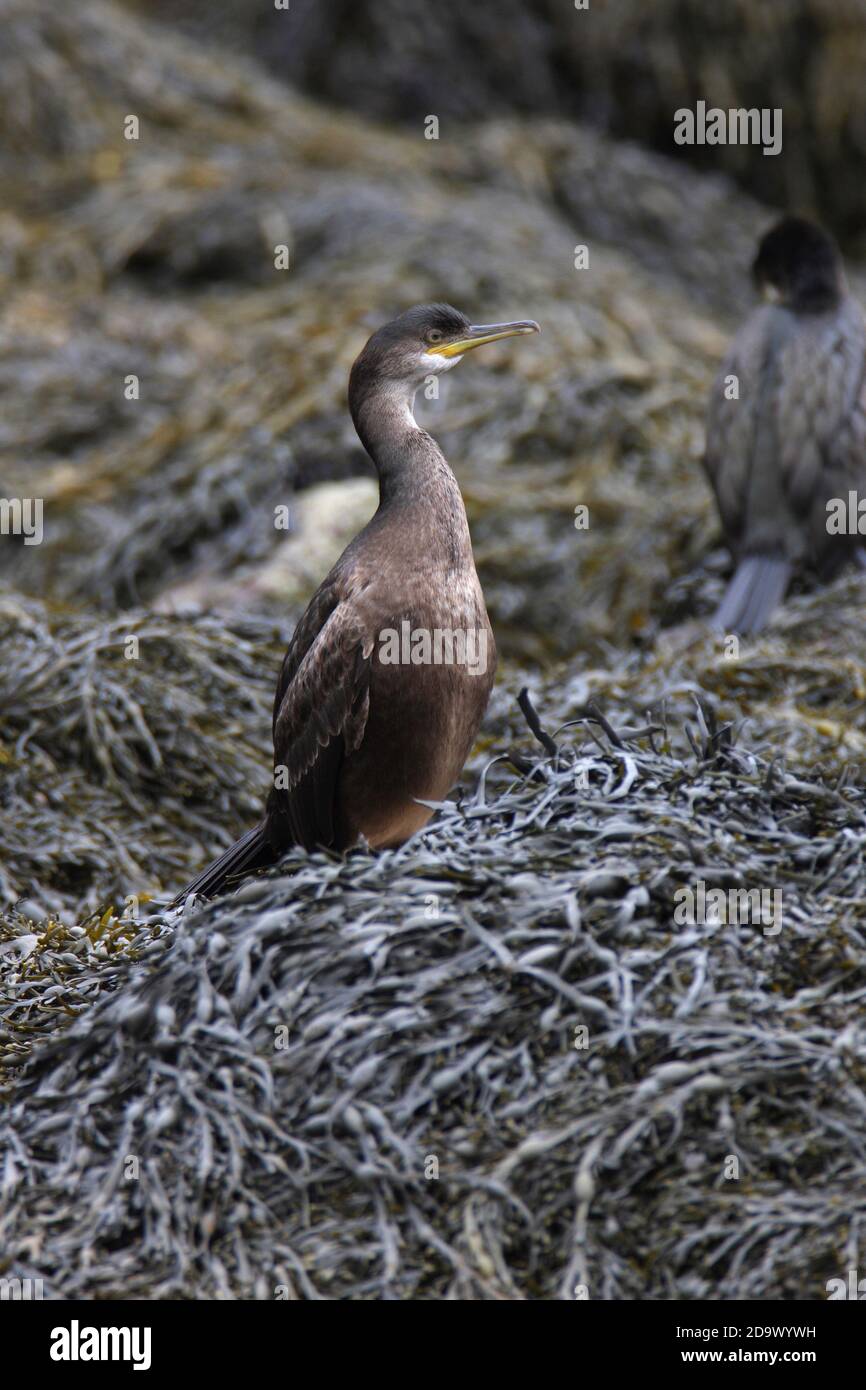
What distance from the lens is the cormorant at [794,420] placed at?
239 inches

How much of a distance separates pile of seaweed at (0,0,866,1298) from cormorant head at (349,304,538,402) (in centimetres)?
82

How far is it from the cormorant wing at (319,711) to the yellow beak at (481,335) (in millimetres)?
555

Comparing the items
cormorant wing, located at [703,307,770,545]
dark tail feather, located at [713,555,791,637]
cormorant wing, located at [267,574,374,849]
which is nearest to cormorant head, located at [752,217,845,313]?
cormorant wing, located at [703,307,770,545]

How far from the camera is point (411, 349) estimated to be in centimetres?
347

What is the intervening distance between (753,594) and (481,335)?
2.55 metres

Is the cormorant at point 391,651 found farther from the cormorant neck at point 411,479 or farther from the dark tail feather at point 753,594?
the dark tail feather at point 753,594

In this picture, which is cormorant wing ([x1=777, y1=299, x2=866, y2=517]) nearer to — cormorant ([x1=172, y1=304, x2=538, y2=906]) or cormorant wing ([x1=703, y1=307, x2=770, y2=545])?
cormorant wing ([x1=703, y1=307, x2=770, y2=545])

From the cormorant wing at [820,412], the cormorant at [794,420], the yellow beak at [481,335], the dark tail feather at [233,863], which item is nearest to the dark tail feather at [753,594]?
the cormorant at [794,420]

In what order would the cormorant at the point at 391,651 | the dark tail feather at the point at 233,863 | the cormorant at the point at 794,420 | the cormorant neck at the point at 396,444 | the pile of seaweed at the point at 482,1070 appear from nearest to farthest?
the pile of seaweed at the point at 482,1070, the cormorant at the point at 391,651, the cormorant neck at the point at 396,444, the dark tail feather at the point at 233,863, the cormorant at the point at 794,420

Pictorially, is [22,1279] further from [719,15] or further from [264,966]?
[719,15]

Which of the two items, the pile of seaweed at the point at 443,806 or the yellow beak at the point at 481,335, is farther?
the yellow beak at the point at 481,335

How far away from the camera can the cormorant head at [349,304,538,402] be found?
11.4ft

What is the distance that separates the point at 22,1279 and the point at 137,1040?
0.47 m
